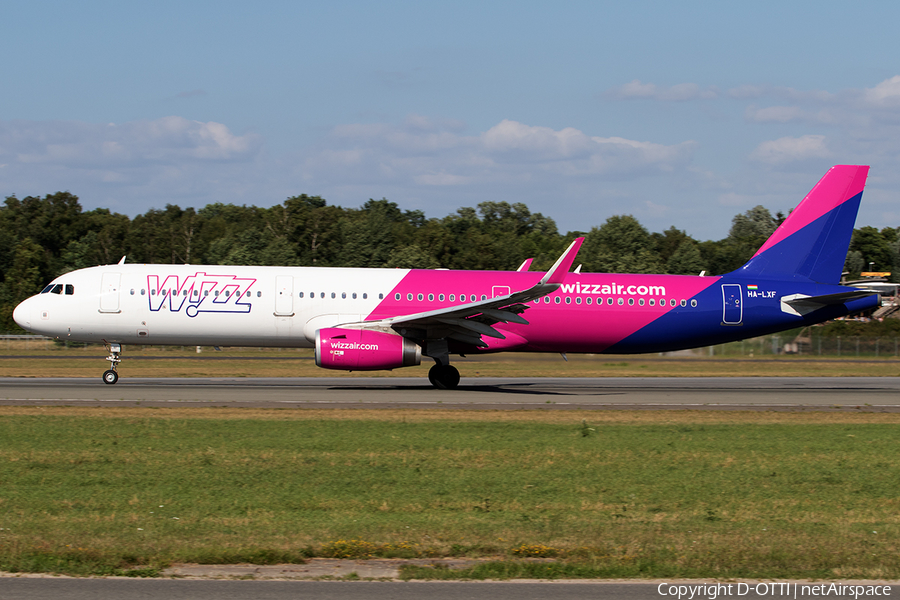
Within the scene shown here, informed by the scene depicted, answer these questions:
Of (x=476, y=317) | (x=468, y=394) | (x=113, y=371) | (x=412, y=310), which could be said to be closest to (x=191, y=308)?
(x=113, y=371)

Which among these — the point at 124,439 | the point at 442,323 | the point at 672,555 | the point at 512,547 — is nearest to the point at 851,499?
the point at 672,555

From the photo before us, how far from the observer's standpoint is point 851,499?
10531 millimetres

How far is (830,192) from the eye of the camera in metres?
29.0

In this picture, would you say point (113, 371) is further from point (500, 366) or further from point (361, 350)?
point (500, 366)

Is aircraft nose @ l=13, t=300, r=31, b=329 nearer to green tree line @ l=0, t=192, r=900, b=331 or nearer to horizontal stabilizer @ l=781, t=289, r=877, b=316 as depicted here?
horizontal stabilizer @ l=781, t=289, r=877, b=316

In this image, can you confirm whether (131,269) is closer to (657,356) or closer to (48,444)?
(48,444)

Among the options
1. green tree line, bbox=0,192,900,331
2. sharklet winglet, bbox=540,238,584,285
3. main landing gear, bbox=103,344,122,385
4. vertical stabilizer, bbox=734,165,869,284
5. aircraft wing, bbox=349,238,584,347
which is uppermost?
green tree line, bbox=0,192,900,331

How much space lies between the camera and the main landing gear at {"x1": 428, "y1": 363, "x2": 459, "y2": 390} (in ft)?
85.7

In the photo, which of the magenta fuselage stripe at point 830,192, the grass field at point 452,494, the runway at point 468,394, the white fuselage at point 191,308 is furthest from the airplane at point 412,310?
the grass field at point 452,494

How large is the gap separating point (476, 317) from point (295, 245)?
63.5 meters

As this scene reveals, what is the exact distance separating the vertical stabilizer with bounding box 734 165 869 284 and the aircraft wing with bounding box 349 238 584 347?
8903 millimetres

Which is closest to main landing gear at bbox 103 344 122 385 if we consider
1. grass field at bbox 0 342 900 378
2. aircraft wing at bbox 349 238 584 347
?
grass field at bbox 0 342 900 378

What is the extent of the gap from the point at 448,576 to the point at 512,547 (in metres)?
1.09

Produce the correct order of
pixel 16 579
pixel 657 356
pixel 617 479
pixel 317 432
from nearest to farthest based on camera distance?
pixel 16 579
pixel 617 479
pixel 317 432
pixel 657 356
